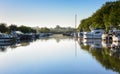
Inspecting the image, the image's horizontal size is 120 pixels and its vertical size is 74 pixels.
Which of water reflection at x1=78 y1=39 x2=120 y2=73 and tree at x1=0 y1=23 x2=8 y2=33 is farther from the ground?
tree at x1=0 y1=23 x2=8 y2=33

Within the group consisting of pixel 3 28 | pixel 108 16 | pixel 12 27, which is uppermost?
pixel 108 16

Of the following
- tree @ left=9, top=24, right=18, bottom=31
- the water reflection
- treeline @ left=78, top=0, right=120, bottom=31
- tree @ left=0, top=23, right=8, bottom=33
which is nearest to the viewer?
the water reflection

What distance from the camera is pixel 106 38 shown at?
77.2m

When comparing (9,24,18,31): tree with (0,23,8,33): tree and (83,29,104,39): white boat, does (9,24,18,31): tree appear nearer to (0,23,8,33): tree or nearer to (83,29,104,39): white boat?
(0,23,8,33): tree

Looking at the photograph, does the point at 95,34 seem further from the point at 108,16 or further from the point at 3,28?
the point at 3,28

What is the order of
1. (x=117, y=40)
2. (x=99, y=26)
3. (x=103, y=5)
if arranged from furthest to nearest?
(x=99, y=26) < (x=103, y=5) < (x=117, y=40)

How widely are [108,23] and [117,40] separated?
12839 millimetres

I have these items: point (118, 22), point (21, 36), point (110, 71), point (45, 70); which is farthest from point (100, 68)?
point (21, 36)

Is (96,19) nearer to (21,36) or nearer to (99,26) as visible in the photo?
(99,26)

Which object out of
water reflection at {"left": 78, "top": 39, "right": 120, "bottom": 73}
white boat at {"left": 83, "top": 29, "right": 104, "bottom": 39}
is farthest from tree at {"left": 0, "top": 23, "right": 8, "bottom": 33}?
water reflection at {"left": 78, "top": 39, "right": 120, "bottom": 73}

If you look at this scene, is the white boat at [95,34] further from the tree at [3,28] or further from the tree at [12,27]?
the tree at [12,27]

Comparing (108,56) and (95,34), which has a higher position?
(95,34)

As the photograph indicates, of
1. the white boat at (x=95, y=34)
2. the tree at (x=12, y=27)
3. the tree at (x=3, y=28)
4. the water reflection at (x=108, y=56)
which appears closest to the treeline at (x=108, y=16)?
the white boat at (x=95, y=34)

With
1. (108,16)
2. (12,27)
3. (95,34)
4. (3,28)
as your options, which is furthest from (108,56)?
(12,27)
